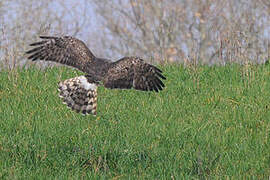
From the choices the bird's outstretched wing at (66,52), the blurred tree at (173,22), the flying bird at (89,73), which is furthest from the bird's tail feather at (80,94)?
the blurred tree at (173,22)

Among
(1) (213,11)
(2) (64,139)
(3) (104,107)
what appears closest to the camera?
(2) (64,139)

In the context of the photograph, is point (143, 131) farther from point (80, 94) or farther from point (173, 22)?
point (173, 22)

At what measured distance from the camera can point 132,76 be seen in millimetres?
7371

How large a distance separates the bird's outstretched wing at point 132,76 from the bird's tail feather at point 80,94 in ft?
1.37

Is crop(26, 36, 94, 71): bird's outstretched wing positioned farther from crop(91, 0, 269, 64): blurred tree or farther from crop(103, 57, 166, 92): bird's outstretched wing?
crop(91, 0, 269, 64): blurred tree

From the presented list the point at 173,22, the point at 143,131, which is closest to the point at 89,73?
the point at 143,131

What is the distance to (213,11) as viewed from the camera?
23828mm

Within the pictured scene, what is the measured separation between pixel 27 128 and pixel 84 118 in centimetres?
85

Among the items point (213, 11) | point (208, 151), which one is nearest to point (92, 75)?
point (208, 151)

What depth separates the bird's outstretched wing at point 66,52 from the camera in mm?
7188

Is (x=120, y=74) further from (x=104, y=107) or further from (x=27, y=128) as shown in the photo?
(x=27, y=128)

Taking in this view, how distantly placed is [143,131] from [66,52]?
1786 mm

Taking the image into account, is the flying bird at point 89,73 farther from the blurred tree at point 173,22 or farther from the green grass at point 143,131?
the blurred tree at point 173,22

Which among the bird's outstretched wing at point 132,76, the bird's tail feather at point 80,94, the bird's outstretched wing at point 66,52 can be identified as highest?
the bird's outstretched wing at point 66,52
